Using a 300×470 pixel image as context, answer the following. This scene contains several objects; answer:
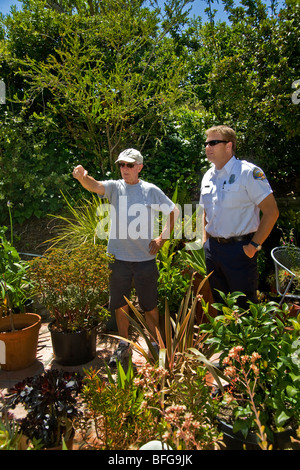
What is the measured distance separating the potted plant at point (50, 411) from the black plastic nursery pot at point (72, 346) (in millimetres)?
1133

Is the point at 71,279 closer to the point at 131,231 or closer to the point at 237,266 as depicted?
the point at 131,231

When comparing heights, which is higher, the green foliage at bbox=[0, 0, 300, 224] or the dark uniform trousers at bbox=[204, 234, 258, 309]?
the green foliage at bbox=[0, 0, 300, 224]

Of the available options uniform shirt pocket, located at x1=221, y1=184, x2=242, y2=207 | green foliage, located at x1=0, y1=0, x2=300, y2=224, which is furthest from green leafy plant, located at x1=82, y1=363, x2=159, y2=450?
green foliage, located at x1=0, y1=0, x2=300, y2=224

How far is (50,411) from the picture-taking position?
72.1 inches

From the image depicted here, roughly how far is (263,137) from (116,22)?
259 cm

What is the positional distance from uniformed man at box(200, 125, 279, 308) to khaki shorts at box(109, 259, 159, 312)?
58 centimetres

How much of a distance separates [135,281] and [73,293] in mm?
553

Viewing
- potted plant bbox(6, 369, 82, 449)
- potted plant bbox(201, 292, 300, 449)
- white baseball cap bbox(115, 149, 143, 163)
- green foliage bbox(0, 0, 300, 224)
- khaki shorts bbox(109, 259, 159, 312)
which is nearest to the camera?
potted plant bbox(201, 292, 300, 449)

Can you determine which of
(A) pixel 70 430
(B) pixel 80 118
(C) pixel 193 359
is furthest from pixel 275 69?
(A) pixel 70 430

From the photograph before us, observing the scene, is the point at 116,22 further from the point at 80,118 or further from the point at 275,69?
the point at 275,69

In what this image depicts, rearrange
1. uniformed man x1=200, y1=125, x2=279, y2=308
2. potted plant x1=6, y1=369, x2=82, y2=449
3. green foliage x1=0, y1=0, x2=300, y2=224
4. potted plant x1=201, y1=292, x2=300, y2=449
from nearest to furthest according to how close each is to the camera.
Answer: potted plant x1=201, y1=292, x2=300, y2=449 → potted plant x1=6, y1=369, x2=82, y2=449 → uniformed man x1=200, y1=125, x2=279, y2=308 → green foliage x1=0, y1=0, x2=300, y2=224

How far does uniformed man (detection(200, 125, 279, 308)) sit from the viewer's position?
9.08 ft

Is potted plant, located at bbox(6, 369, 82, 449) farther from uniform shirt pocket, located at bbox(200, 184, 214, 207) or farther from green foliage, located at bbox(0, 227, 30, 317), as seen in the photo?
uniform shirt pocket, located at bbox(200, 184, 214, 207)
